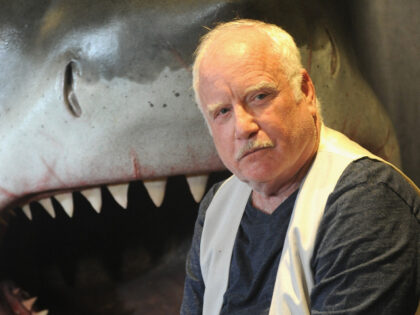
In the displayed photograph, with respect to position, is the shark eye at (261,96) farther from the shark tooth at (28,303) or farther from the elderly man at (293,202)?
the shark tooth at (28,303)

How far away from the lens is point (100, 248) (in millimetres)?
1510

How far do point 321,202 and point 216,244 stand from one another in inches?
9.0

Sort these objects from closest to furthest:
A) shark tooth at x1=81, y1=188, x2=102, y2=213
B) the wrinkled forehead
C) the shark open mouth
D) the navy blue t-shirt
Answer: the navy blue t-shirt, the wrinkled forehead, shark tooth at x1=81, y1=188, x2=102, y2=213, the shark open mouth

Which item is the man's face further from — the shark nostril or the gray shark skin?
the shark nostril

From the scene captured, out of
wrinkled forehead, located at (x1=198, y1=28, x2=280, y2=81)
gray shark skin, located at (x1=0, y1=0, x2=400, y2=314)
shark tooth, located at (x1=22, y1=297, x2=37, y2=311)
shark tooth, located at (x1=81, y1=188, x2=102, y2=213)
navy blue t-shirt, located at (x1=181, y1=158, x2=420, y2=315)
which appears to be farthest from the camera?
shark tooth, located at (x1=22, y1=297, x2=37, y2=311)

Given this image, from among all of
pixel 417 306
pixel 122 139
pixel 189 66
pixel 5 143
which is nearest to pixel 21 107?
pixel 5 143

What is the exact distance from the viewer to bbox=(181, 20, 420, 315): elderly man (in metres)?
→ 0.67

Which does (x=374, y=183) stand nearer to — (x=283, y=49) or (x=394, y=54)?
(x=283, y=49)

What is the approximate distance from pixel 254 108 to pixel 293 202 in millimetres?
141

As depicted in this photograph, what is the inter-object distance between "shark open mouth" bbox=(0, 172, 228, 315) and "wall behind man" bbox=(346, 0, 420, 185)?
1.65 feet

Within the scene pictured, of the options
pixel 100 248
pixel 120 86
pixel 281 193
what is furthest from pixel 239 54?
pixel 100 248

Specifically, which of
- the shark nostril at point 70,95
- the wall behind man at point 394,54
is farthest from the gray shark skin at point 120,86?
the wall behind man at point 394,54

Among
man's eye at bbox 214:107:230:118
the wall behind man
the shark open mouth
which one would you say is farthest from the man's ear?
the shark open mouth

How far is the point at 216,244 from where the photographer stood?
922 millimetres
